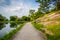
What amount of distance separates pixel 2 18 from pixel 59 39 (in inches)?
5693

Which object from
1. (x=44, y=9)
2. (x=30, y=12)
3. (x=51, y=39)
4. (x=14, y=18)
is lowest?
(x=14, y=18)

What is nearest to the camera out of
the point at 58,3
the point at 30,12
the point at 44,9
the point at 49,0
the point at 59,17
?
the point at 59,17

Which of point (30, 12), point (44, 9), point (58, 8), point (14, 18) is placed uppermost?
point (58, 8)

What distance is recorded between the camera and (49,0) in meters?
55.4

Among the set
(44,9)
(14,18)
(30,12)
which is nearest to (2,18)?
(14,18)

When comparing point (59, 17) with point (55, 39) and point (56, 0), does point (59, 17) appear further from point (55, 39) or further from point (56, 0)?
point (55, 39)

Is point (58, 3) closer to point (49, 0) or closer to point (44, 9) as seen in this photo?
point (49, 0)

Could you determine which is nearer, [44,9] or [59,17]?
[59,17]

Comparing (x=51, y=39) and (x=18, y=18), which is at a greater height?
(x=51, y=39)

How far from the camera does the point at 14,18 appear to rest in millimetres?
165125

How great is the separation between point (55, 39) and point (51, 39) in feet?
1.22

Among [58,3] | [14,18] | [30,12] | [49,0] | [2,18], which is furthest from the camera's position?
[14,18]

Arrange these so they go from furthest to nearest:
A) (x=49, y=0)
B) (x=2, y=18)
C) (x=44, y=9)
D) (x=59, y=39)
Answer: (x=2, y=18) → (x=44, y=9) → (x=49, y=0) → (x=59, y=39)

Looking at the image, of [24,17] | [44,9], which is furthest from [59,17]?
[24,17]
